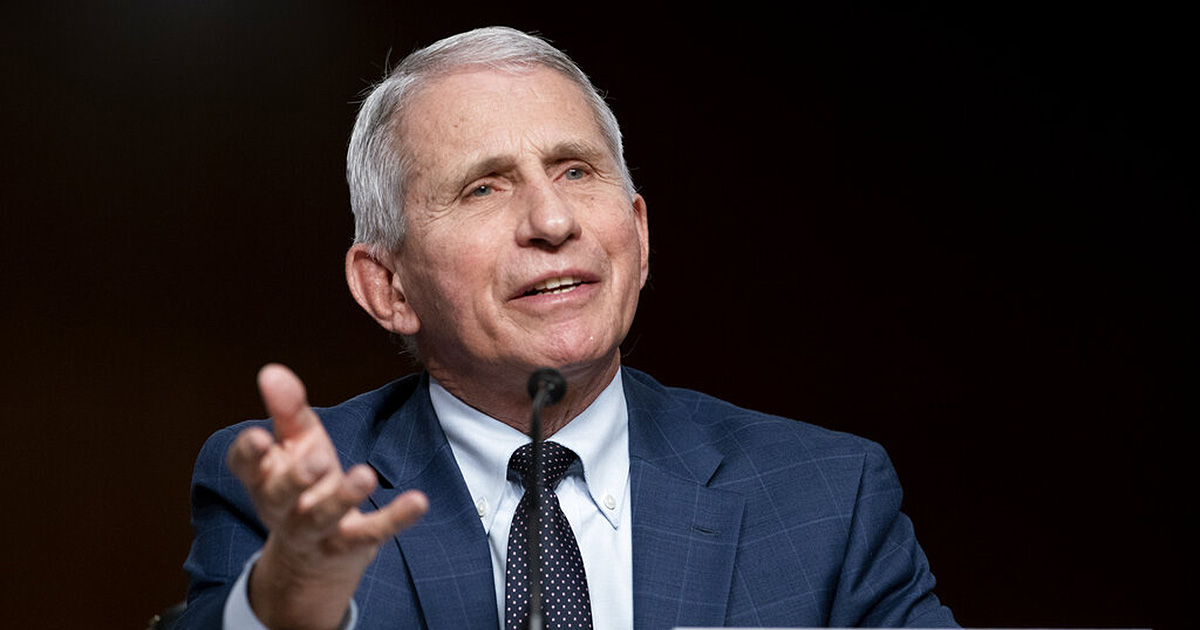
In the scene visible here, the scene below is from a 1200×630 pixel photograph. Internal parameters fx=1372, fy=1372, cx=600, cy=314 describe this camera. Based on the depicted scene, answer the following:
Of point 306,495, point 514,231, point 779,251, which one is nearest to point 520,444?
point 514,231

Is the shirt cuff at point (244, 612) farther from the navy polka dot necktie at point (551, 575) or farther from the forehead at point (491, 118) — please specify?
the forehead at point (491, 118)

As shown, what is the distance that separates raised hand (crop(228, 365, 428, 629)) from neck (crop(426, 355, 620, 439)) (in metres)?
0.58

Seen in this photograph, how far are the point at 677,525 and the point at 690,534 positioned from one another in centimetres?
Answer: 2

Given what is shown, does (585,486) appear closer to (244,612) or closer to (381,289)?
(381,289)

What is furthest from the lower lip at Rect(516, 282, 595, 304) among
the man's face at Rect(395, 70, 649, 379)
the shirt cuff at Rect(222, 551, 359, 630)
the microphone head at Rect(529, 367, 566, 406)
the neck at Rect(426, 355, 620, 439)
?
the shirt cuff at Rect(222, 551, 359, 630)

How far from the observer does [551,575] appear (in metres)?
1.59

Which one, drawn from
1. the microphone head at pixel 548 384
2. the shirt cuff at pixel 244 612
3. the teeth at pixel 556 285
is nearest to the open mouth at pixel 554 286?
the teeth at pixel 556 285

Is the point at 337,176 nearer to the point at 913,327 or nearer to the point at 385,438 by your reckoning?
the point at 913,327

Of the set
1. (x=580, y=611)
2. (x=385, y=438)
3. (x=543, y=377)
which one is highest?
(x=543, y=377)

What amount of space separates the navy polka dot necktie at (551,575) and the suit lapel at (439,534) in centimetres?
4

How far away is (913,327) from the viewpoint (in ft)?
12.1

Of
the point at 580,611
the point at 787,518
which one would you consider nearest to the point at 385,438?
the point at 580,611

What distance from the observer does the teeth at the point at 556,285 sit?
1.64 metres

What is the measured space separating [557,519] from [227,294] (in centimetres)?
223
